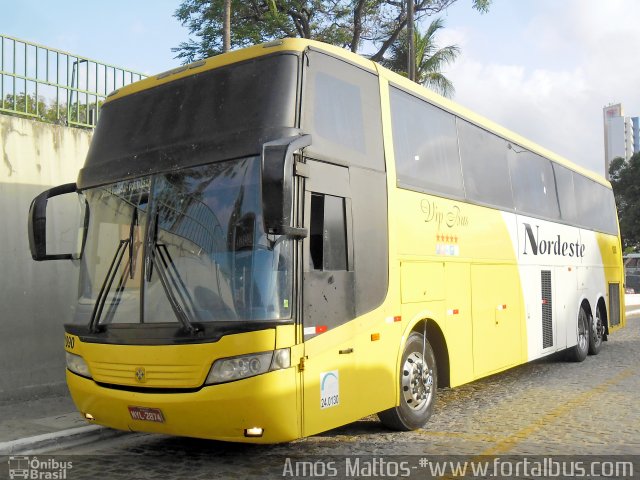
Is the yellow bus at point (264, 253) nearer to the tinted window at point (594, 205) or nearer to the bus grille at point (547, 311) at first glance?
the bus grille at point (547, 311)

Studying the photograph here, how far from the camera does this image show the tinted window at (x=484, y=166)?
335 inches

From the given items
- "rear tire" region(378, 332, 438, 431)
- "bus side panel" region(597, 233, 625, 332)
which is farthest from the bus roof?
"bus side panel" region(597, 233, 625, 332)

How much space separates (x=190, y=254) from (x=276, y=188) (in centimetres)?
112

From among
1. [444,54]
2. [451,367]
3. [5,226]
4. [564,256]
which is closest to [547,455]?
[451,367]

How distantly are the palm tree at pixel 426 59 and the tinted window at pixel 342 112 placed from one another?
19.7m

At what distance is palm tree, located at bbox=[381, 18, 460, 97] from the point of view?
25609 millimetres

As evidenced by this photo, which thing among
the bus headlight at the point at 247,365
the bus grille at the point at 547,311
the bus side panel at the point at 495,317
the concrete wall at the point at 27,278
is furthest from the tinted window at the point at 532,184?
the concrete wall at the point at 27,278

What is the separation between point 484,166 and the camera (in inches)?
353

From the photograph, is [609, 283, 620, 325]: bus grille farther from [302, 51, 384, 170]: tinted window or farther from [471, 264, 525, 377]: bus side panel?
[302, 51, 384, 170]: tinted window

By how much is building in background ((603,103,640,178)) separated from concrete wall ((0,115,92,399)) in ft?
512

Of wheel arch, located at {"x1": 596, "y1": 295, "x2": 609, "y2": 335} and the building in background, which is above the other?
the building in background

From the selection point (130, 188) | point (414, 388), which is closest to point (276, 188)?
point (130, 188)

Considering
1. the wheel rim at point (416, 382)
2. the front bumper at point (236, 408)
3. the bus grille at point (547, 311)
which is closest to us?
the front bumper at point (236, 408)

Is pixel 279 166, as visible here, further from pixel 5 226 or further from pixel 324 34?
pixel 324 34
